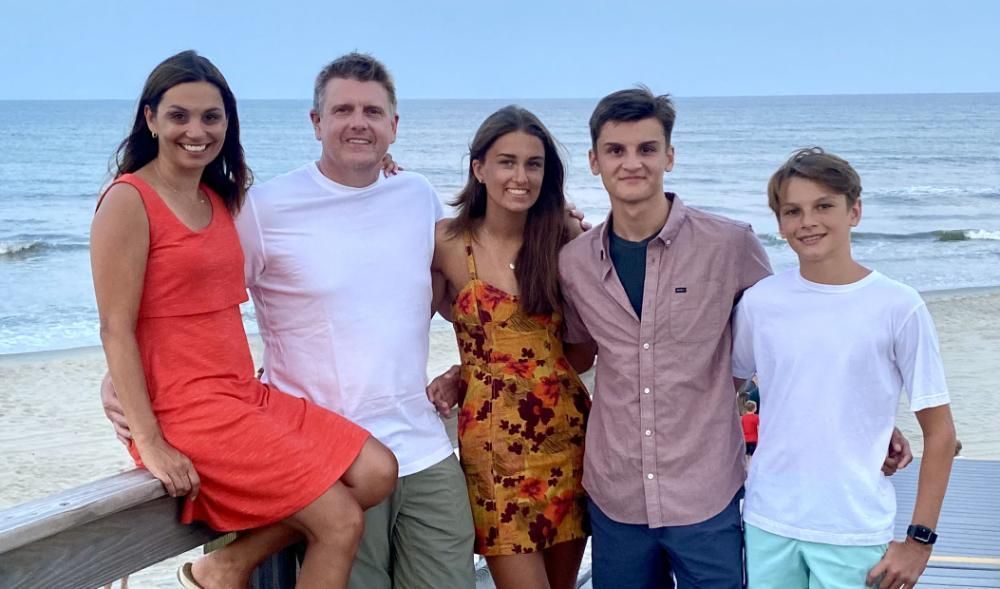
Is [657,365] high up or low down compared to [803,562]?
up

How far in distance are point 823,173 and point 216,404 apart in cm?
173

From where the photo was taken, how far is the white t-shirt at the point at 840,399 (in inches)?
102

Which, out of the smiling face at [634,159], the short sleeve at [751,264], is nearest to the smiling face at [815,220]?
the short sleeve at [751,264]

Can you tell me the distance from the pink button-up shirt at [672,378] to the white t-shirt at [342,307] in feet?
1.74

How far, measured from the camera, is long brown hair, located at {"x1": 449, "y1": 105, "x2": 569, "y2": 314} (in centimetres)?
315

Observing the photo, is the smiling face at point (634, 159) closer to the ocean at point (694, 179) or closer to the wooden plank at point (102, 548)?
the ocean at point (694, 179)

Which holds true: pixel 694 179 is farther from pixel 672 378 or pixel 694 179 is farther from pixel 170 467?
pixel 170 467

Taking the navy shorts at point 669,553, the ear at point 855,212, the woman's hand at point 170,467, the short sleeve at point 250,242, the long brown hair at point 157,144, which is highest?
the long brown hair at point 157,144

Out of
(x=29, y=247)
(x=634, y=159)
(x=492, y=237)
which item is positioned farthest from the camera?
(x=29, y=247)

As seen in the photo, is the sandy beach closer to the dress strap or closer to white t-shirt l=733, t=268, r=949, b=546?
the dress strap

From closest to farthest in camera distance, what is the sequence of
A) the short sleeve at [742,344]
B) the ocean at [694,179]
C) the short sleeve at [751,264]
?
the short sleeve at [742,344] → the short sleeve at [751,264] → the ocean at [694,179]

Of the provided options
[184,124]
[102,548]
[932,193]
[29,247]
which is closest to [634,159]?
[184,124]

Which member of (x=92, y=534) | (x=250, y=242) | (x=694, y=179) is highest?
(x=250, y=242)

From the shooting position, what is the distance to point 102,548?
2.13 metres
